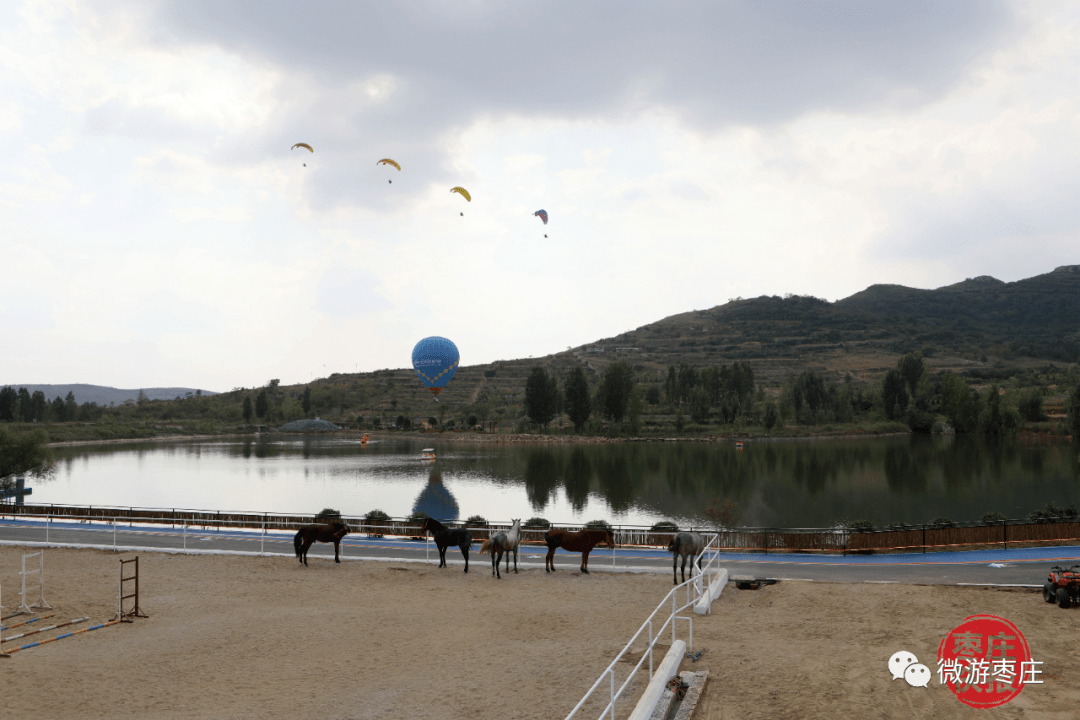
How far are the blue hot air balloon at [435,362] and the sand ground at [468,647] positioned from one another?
44.8 metres

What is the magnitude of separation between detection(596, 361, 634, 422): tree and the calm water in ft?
59.7

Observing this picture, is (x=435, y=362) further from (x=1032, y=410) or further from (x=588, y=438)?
(x=1032, y=410)

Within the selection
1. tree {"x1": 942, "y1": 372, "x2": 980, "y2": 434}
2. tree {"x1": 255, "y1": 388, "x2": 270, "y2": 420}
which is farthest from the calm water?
tree {"x1": 255, "y1": 388, "x2": 270, "y2": 420}

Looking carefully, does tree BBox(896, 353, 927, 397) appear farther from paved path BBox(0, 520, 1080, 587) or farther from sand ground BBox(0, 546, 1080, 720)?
sand ground BBox(0, 546, 1080, 720)

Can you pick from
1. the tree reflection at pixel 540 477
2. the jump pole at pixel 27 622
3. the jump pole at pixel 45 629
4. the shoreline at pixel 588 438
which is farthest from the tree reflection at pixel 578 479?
the jump pole at pixel 27 622

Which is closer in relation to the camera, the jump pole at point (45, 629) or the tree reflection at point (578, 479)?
the jump pole at point (45, 629)

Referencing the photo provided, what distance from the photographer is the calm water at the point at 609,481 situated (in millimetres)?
47344

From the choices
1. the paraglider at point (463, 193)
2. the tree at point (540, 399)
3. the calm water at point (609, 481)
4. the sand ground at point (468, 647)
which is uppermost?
the paraglider at point (463, 193)

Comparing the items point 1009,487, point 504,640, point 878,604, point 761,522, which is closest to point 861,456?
point 1009,487

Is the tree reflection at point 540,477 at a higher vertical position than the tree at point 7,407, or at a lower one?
lower

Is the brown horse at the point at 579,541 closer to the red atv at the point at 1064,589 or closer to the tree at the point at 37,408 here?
the red atv at the point at 1064,589

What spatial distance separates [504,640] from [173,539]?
67.5 ft

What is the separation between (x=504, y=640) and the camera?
46.6 ft

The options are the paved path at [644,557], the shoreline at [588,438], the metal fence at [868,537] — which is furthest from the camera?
the shoreline at [588,438]
